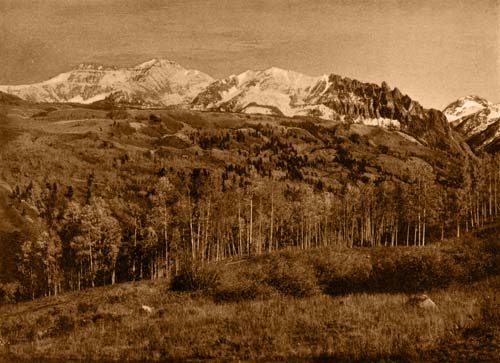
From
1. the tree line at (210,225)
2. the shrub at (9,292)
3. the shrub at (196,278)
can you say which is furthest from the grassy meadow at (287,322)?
the shrub at (9,292)

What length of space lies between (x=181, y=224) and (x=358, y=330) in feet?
298

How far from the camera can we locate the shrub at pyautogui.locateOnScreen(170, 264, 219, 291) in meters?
28.9

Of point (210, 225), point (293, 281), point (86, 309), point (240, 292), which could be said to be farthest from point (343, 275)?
point (210, 225)

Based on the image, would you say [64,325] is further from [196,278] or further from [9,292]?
[9,292]

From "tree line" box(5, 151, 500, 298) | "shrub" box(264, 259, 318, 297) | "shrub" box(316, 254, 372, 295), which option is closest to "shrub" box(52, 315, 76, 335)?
"shrub" box(264, 259, 318, 297)

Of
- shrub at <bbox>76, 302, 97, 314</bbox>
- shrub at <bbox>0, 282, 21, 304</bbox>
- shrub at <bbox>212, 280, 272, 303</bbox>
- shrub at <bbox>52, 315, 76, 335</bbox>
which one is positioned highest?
shrub at <bbox>212, 280, 272, 303</bbox>

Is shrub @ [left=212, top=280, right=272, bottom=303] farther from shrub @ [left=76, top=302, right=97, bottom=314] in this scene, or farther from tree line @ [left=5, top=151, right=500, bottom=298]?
tree line @ [left=5, top=151, right=500, bottom=298]

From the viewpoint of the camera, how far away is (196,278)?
2955 cm

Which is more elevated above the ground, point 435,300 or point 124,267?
point 435,300

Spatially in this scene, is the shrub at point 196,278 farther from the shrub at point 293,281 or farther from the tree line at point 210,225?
the tree line at point 210,225

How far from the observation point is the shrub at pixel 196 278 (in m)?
28.9

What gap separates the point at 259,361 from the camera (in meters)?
13.7

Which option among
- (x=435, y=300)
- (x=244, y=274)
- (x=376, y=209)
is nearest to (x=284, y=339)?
(x=435, y=300)

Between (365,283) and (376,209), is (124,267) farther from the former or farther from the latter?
(365,283)
